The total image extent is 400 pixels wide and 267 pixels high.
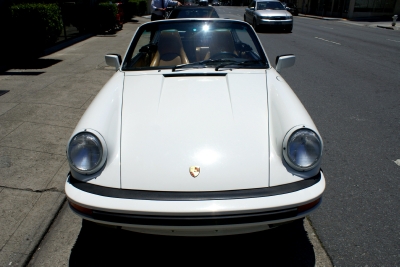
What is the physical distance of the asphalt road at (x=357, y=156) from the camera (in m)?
2.41

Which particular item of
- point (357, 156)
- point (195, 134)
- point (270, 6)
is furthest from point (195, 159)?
point (270, 6)

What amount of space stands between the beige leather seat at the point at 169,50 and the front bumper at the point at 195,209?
1.85 m

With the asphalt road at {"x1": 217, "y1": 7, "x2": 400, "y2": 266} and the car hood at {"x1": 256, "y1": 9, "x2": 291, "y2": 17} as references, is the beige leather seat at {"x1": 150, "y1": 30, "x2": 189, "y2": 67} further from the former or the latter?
the car hood at {"x1": 256, "y1": 9, "x2": 291, "y2": 17}

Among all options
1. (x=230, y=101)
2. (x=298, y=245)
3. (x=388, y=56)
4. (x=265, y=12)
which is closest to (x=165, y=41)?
(x=230, y=101)

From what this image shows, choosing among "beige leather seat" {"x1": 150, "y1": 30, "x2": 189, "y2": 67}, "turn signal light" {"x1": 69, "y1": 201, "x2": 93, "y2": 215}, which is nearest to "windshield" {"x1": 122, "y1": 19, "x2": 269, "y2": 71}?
"beige leather seat" {"x1": 150, "y1": 30, "x2": 189, "y2": 67}

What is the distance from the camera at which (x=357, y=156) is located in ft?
12.1

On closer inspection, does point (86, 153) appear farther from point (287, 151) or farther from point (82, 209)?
point (287, 151)

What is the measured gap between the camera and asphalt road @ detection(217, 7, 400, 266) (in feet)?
7.91

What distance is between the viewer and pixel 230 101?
8.31 feet

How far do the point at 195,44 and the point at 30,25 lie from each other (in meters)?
6.57

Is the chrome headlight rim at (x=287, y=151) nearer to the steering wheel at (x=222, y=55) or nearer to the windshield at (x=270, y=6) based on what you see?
the steering wheel at (x=222, y=55)

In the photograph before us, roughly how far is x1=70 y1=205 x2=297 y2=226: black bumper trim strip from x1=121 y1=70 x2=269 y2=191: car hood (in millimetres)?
179

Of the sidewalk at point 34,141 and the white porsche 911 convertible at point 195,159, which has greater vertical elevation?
the white porsche 911 convertible at point 195,159

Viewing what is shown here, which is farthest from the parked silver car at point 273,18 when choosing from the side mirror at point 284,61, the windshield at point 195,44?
the side mirror at point 284,61
